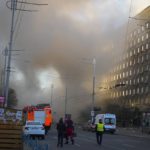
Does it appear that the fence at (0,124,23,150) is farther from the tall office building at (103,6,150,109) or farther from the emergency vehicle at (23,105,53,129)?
the tall office building at (103,6,150,109)

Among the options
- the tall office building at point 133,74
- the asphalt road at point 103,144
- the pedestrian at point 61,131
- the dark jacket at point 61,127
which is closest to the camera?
the asphalt road at point 103,144

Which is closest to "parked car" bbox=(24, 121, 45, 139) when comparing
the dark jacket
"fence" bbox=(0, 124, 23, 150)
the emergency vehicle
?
the dark jacket

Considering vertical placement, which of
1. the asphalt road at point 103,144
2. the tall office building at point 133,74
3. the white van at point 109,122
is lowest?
the asphalt road at point 103,144

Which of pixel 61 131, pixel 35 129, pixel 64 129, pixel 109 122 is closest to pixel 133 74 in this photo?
pixel 109 122

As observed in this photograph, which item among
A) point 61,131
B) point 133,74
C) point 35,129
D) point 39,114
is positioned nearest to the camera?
point 61,131

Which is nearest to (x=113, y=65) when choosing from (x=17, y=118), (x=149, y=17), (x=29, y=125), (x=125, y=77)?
(x=125, y=77)

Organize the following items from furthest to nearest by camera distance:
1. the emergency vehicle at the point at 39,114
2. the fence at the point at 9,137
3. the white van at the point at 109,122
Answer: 1. the white van at the point at 109,122
2. the emergency vehicle at the point at 39,114
3. the fence at the point at 9,137

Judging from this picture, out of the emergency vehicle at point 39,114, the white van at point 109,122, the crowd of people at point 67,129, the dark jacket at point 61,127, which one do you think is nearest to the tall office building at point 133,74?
the white van at point 109,122

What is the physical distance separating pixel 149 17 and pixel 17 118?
123ft

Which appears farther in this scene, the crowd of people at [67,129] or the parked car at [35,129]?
the parked car at [35,129]

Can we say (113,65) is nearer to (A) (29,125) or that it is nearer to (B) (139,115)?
(B) (139,115)

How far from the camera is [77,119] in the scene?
100 meters

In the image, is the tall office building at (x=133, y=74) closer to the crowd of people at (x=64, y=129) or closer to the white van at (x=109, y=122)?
the white van at (x=109, y=122)

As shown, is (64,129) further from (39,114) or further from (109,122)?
(109,122)
